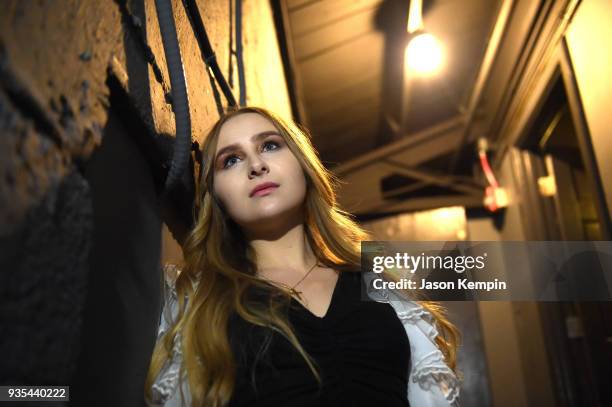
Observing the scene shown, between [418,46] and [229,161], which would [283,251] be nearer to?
[229,161]

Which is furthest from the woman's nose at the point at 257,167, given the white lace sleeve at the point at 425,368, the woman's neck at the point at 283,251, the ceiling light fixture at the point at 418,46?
the ceiling light fixture at the point at 418,46

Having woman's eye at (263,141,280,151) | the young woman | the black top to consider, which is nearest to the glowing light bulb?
the young woman

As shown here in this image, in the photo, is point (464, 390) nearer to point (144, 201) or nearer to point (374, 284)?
point (374, 284)

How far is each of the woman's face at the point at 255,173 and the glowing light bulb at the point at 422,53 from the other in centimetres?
210

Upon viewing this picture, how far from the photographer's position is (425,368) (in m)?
1.29

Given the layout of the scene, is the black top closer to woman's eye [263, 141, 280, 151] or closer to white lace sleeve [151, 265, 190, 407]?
white lace sleeve [151, 265, 190, 407]

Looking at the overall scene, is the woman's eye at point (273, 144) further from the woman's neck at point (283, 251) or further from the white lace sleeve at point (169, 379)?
the white lace sleeve at point (169, 379)

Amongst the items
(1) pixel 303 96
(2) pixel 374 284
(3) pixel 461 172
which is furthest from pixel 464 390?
(2) pixel 374 284

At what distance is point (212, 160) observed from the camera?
1444 mm

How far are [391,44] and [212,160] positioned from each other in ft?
8.46

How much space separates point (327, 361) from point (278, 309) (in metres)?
0.17

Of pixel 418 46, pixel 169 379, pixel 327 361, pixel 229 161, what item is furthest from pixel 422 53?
pixel 169 379

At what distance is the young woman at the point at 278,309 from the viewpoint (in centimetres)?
110

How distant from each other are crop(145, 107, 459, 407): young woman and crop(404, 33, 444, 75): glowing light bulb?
200 cm
